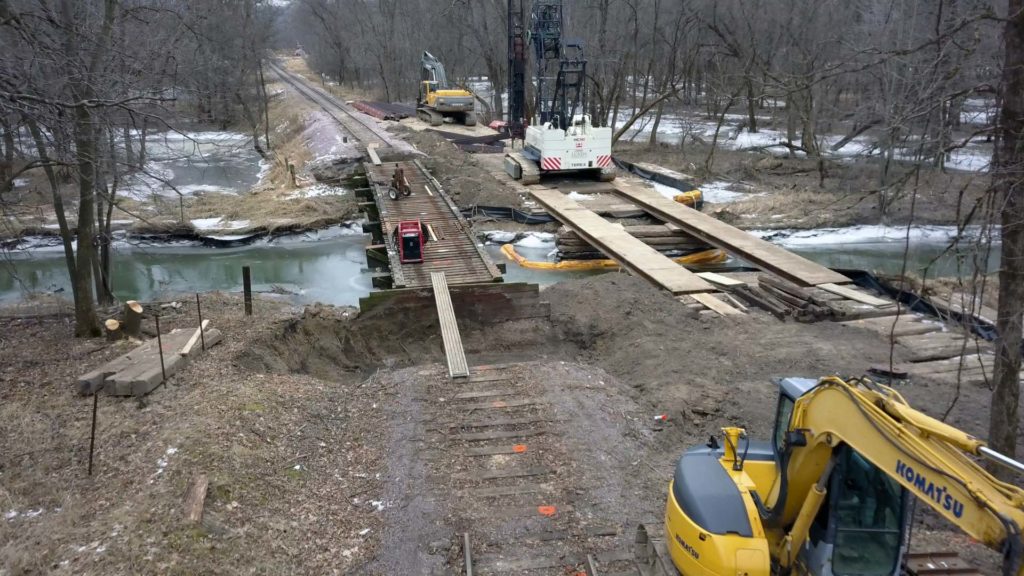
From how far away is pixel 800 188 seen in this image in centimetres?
2723

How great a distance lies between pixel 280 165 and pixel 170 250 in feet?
39.4

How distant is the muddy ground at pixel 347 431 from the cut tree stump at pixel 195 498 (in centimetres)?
10

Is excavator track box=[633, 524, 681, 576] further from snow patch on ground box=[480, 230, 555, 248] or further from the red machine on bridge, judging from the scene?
snow patch on ground box=[480, 230, 555, 248]

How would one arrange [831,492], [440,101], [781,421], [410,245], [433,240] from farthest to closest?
[440,101], [433,240], [410,245], [781,421], [831,492]

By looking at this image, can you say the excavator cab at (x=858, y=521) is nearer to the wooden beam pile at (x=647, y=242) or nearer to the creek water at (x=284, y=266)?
the creek water at (x=284, y=266)

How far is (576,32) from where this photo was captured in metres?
43.8

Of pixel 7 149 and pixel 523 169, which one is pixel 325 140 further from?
pixel 7 149

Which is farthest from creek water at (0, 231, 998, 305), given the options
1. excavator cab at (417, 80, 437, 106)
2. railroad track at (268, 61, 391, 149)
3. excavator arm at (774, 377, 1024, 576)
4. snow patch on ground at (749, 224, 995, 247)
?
excavator cab at (417, 80, 437, 106)

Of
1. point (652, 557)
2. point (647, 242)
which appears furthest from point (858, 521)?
point (647, 242)

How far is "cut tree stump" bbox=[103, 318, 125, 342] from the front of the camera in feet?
37.3

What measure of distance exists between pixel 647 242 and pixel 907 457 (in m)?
16.7

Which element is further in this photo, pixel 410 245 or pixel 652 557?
pixel 410 245

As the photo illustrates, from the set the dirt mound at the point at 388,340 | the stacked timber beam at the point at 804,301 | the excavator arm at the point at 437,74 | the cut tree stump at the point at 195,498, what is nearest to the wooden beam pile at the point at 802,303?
the stacked timber beam at the point at 804,301

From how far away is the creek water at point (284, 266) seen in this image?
19.0 meters
